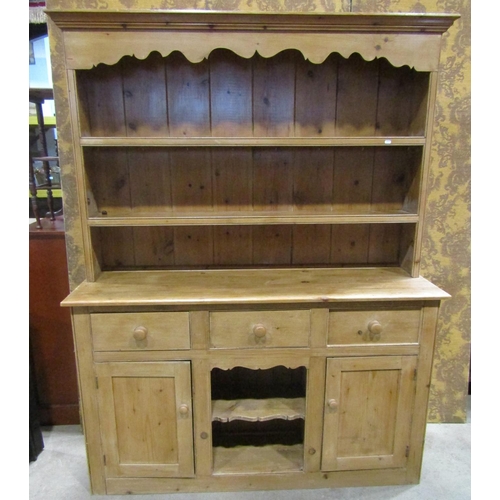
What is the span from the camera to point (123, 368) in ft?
5.01

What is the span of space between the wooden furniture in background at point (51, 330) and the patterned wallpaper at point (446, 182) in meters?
0.11

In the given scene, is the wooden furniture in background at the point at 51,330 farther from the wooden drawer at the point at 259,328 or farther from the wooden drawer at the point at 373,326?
the wooden drawer at the point at 373,326

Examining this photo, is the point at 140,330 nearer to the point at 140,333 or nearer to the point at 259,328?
the point at 140,333

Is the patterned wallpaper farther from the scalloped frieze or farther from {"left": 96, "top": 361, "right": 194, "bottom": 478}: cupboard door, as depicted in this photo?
{"left": 96, "top": 361, "right": 194, "bottom": 478}: cupboard door

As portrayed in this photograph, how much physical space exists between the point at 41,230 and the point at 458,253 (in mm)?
2067

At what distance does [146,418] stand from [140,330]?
0.39 metres

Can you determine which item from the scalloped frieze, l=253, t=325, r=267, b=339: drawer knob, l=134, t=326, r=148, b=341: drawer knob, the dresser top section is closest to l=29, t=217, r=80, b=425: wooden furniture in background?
the dresser top section

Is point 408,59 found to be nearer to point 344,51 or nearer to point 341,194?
point 344,51

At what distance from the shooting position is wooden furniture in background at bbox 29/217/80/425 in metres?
1.88

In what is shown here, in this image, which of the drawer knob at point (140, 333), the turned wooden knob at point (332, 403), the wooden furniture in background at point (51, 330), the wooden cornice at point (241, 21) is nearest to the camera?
the wooden cornice at point (241, 21)

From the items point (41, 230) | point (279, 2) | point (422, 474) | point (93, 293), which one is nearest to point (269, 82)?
point (279, 2)

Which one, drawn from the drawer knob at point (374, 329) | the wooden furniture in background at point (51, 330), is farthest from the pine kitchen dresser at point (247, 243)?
the wooden furniture in background at point (51, 330)

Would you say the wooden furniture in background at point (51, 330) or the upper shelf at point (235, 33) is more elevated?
the upper shelf at point (235, 33)

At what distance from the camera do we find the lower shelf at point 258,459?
1.67 m
